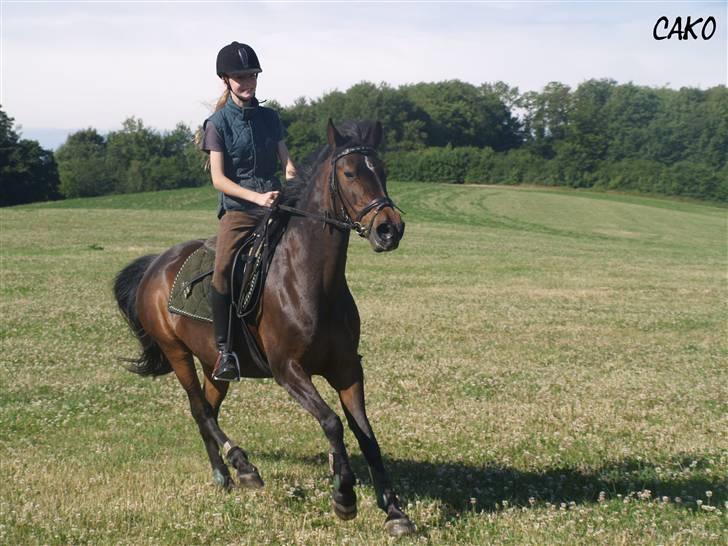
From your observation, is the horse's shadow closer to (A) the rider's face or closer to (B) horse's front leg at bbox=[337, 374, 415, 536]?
(B) horse's front leg at bbox=[337, 374, 415, 536]

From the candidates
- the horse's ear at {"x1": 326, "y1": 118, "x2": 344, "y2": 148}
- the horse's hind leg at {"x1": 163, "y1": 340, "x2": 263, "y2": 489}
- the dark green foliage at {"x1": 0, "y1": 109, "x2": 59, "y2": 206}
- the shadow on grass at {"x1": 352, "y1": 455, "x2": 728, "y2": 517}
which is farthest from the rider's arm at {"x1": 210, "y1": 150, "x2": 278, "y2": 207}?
the dark green foliage at {"x1": 0, "y1": 109, "x2": 59, "y2": 206}

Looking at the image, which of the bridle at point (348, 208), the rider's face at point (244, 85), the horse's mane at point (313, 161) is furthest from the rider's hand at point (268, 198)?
the rider's face at point (244, 85)

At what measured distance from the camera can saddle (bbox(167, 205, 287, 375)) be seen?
7.83m

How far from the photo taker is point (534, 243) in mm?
52531

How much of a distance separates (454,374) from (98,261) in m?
23.7

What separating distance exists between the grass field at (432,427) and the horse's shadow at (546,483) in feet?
0.10

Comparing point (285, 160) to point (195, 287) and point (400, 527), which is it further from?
point (400, 527)

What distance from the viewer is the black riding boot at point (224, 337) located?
8141 millimetres

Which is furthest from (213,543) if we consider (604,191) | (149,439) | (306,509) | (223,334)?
(604,191)

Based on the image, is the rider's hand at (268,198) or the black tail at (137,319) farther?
the black tail at (137,319)

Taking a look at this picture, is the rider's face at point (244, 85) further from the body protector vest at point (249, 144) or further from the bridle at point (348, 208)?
the bridle at point (348, 208)

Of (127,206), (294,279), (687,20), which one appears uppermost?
(687,20)

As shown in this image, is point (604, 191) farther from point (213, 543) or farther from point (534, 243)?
point (213, 543)

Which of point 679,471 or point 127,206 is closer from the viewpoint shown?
point 679,471
